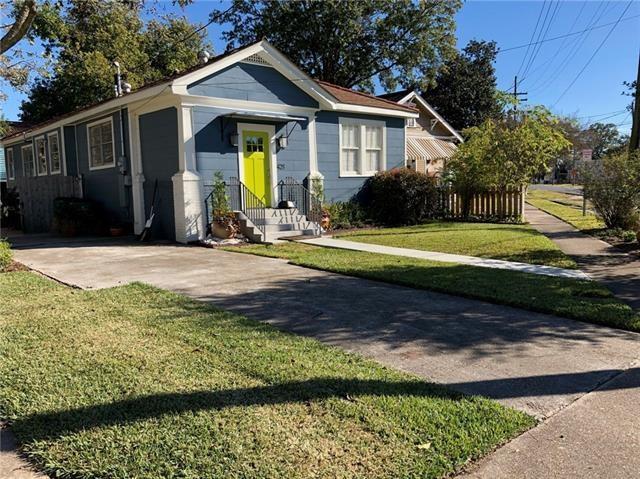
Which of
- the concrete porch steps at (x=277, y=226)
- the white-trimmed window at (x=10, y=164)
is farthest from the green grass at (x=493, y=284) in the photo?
the white-trimmed window at (x=10, y=164)

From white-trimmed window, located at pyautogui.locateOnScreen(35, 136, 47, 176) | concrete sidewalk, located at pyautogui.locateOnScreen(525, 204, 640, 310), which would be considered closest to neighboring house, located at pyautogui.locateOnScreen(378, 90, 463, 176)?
concrete sidewalk, located at pyautogui.locateOnScreen(525, 204, 640, 310)

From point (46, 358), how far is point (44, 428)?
1404 mm

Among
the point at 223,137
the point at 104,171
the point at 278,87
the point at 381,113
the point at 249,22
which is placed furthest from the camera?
the point at 249,22

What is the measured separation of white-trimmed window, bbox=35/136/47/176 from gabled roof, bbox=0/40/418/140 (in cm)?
66

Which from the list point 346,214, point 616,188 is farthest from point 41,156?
point 616,188

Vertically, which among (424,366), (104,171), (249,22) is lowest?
(424,366)

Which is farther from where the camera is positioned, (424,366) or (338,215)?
(338,215)

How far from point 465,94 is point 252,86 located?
110 feet

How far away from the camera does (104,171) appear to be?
A: 52.6ft

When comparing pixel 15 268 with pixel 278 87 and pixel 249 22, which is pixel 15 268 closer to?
pixel 278 87

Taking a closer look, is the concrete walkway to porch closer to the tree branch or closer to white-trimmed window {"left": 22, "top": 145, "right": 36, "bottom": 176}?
the tree branch

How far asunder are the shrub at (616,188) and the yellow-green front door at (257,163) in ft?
29.2

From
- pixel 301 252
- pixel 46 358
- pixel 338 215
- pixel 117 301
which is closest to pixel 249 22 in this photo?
pixel 338 215

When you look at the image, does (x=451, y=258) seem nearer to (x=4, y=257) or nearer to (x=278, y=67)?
(x=278, y=67)
